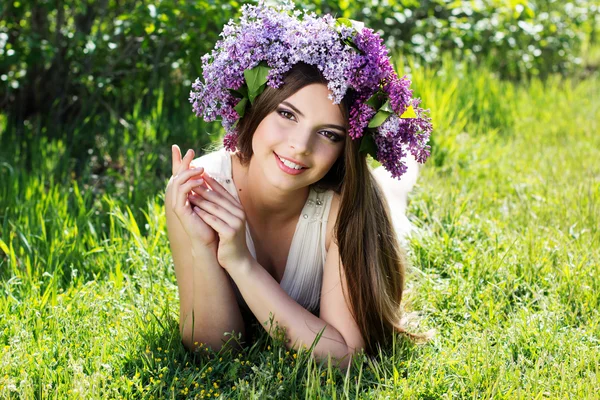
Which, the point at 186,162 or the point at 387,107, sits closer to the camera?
the point at 387,107

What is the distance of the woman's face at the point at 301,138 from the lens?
2.72 m

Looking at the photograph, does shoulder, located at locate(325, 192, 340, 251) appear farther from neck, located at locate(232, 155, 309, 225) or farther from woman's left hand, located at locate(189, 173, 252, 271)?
woman's left hand, located at locate(189, 173, 252, 271)

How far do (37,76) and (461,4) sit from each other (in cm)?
333

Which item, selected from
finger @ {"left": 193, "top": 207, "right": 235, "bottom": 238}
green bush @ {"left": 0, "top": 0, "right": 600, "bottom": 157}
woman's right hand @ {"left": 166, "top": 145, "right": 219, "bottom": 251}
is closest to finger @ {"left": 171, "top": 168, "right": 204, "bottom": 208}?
woman's right hand @ {"left": 166, "top": 145, "right": 219, "bottom": 251}

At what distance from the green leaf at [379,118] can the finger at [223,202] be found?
0.59m

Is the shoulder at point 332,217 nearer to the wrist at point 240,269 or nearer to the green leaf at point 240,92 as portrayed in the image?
the wrist at point 240,269

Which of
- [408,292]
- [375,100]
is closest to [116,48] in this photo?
[408,292]

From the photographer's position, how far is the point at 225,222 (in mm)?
2732

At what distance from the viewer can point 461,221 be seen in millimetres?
4055

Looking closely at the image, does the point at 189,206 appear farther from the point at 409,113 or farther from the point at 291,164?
the point at 409,113

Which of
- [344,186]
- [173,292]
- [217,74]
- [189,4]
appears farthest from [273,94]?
[189,4]

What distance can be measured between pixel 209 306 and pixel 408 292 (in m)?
1.02

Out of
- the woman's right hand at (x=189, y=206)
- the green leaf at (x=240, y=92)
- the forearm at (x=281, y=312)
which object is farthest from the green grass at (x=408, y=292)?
the green leaf at (x=240, y=92)

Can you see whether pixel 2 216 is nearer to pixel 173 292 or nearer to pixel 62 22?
pixel 173 292
